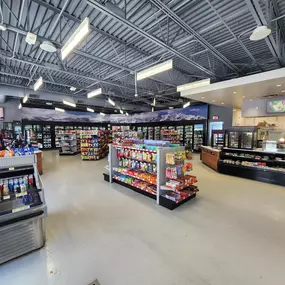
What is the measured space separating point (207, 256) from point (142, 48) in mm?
5724

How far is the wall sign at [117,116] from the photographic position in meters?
13.1

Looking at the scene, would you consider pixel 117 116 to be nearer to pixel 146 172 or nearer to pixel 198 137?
pixel 198 137

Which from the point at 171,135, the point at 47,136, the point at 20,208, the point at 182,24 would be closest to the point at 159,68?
the point at 182,24

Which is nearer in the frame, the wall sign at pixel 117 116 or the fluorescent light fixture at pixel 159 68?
the fluorescent light fixture at pixel 159 68

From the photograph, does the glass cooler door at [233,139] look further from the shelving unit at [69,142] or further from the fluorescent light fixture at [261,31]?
the shelving unit at [69,142]

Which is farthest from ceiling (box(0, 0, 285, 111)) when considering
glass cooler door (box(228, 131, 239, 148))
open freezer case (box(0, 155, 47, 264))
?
open freezer case (box(0, 155, 47, 264))

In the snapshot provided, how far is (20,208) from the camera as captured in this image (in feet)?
7.03

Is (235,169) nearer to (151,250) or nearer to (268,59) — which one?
(268,59)

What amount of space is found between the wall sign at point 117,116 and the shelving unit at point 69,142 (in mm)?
4027

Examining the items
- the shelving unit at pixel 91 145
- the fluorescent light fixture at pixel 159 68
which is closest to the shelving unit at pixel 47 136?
the shelving unit at pixel 91 145

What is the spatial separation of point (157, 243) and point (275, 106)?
8.63 meters

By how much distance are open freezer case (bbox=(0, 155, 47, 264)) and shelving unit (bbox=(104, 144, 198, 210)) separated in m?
2.45

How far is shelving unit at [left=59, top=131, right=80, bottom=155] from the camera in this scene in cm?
1202

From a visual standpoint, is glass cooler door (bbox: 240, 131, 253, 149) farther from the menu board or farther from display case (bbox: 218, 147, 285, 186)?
the menu board
